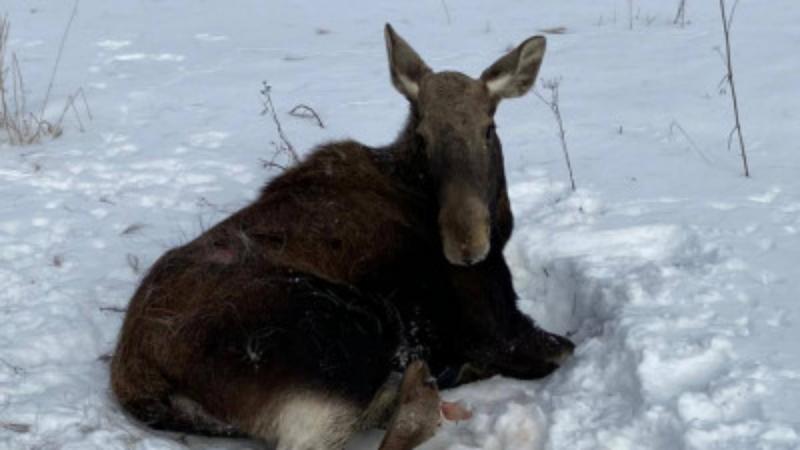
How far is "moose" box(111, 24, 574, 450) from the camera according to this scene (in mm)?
4359

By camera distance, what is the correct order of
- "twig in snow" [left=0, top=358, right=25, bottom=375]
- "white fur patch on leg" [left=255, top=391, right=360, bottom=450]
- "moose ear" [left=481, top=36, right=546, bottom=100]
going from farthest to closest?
"moose ear" [left=481, top=36, right=546, bottom=100] < "twig in snow" [left=0, top=358, right=25, bottom=375] < "white fur patch on leg" [left=255, top=391, right=360, bottom=450]

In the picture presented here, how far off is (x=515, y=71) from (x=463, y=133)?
64 centimetres

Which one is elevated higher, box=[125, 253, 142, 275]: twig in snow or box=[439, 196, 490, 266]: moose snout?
box=[439, 196, 490, 266]: moose snout

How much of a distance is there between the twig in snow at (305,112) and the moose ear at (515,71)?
2.86 meters

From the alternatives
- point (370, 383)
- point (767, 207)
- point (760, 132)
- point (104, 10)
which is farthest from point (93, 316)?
point (104, 10)

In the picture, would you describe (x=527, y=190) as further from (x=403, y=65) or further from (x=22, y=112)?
(x=22, y=112)

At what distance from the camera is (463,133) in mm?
4945

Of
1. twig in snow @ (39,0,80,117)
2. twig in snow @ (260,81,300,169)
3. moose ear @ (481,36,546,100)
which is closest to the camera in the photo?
moose ear @ (481,36,546,100)

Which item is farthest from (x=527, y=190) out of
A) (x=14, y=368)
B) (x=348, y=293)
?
(x=14, y=368)

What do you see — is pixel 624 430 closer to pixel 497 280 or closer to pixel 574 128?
pixel 497 280

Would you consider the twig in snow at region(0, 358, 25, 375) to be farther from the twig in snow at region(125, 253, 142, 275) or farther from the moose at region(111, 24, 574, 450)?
the twig in snow at region(125, 253, 142, 275)

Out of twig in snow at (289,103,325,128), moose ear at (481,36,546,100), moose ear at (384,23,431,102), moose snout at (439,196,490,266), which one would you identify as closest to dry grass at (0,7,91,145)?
twig in snow at (289,103,325,128)

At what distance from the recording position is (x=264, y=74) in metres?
9.52

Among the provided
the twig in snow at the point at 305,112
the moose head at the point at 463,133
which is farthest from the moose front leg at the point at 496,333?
the twig in snow at the point at 305,112
